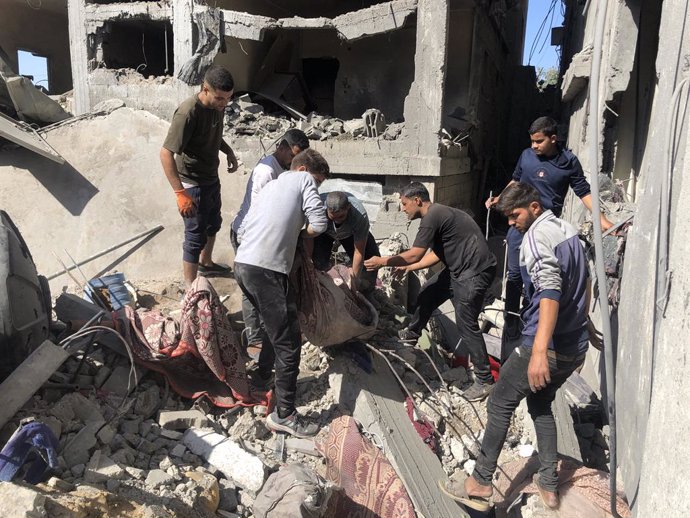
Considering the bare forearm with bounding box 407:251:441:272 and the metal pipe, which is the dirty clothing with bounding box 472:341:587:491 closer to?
the metal pipe

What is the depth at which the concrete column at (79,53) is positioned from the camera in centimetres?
823

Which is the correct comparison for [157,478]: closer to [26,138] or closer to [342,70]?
[26,138]

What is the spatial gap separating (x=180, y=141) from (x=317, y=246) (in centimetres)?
134

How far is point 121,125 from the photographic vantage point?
721cm

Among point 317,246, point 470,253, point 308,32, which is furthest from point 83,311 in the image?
point 308,32

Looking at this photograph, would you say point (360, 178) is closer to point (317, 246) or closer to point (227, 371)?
point (317, 246)

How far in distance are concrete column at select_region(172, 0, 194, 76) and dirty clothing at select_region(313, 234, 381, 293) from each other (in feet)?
15.8

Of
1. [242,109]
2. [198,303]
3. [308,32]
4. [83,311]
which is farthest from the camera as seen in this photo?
[308,32]

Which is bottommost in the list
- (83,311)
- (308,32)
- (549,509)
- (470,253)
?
(549,509)

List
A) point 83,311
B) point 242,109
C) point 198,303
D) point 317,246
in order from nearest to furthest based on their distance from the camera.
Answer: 1. point 198,303
2. point 83,311
3. point 317,246
4. point 242,109

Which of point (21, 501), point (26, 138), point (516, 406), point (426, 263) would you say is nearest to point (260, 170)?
point (426, 263)

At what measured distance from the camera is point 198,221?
4543 mm

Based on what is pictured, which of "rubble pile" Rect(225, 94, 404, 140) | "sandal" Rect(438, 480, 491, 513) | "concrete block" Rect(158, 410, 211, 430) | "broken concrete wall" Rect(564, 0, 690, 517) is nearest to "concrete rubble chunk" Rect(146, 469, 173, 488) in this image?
"concrete block" Rect(158, 410, 211, 430)

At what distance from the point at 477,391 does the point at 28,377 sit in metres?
A: 3.17
